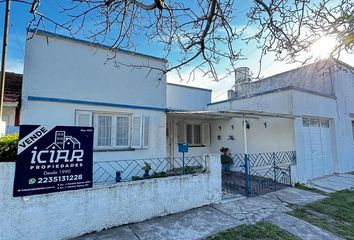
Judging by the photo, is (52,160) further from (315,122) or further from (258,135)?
(315,122)

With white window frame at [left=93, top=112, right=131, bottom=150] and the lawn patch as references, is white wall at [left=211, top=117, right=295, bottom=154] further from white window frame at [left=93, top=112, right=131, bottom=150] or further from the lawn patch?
white window frame at [left=93, top=112, right=131, bottom=150]

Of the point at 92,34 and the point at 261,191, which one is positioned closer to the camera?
the point at 92,34

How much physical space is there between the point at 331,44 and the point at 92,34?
16.8 feet

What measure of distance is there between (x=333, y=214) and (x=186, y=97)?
10797 millimetres

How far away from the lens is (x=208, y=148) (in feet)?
48.3

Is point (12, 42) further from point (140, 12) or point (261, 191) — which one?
point (261, 191)

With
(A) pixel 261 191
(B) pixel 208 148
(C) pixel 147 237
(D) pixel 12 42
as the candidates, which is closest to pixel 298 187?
(A) pixel 261 191

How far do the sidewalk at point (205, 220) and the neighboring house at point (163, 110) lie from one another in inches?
119

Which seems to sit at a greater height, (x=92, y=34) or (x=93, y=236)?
(x=92, y=34)

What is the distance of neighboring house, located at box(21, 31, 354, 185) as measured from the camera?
26.3 feet

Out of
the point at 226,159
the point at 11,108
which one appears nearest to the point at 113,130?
the point at 11,108

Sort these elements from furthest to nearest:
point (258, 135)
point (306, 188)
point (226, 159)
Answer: point (226, 159), point (258, 135), point (306, 188)

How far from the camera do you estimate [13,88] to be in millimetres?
10219

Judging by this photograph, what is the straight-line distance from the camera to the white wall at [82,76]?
7.79 meters
